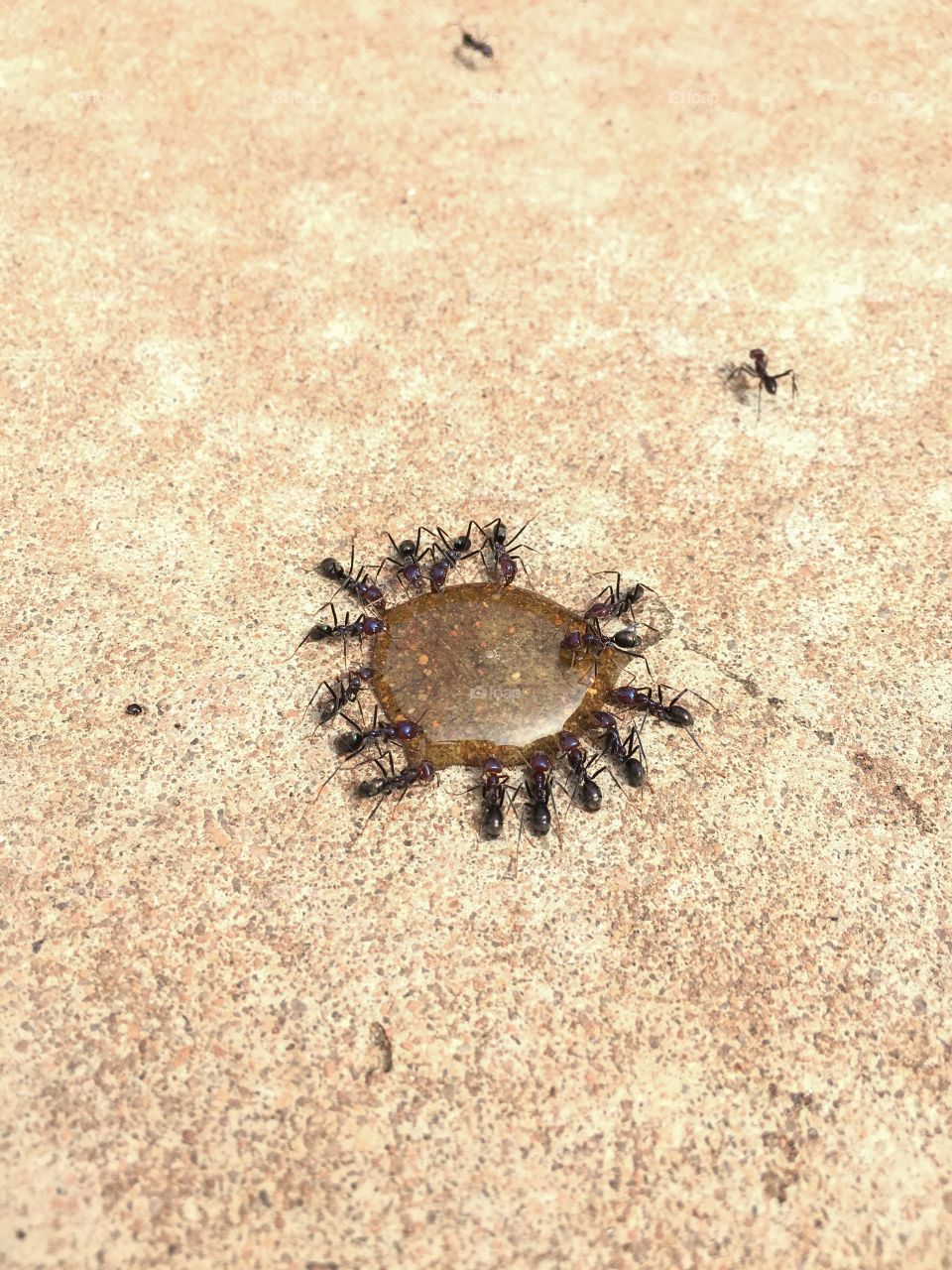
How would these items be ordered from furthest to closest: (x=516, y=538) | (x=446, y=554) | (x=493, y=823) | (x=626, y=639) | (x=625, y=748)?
(x=516, y=538), (x=446, y=554), (x=626, y=639), (x=625, y=748), (x=493, y=823)

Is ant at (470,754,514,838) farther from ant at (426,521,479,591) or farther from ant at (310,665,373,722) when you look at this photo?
ant at (426,521,479,591)

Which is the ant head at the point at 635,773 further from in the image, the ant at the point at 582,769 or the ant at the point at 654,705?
the ant at the point at 654,705

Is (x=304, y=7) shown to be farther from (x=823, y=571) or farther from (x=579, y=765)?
(x=579, y=765)

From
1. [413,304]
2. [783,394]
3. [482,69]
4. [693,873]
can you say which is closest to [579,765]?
[693,873]

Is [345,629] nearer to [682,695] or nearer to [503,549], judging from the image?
[503,549]

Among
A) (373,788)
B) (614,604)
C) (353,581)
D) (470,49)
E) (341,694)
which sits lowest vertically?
(373,788)

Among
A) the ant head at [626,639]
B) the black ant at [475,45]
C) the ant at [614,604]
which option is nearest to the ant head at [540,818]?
the ant head at [626,639]

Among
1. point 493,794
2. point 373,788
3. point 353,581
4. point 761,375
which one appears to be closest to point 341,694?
point 373,788
